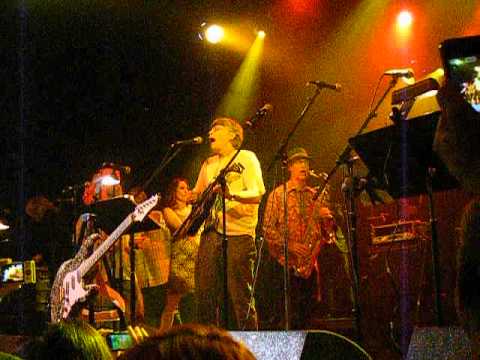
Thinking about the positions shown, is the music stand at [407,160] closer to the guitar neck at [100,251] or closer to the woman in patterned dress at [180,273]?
the guitar neck at [100,251]

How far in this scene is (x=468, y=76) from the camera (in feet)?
6.50

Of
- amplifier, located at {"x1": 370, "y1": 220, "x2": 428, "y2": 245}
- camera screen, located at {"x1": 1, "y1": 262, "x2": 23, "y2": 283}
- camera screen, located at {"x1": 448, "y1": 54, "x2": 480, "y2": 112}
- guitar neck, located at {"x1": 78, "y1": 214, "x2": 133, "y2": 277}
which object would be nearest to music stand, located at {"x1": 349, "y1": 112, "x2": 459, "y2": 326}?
camera screen, located at {"x1": 448, "y1": 54, "x2": 480, "y2": 112}

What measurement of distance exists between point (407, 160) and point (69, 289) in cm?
340

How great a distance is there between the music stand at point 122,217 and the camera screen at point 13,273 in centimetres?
179

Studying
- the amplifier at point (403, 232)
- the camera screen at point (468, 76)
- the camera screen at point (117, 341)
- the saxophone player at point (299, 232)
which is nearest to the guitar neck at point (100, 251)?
the camera screen at point (117, 341)

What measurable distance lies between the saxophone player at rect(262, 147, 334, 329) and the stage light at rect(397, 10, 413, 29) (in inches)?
Result: 94.1

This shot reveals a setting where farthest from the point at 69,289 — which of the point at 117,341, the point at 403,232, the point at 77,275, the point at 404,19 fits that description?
the point at 404,19

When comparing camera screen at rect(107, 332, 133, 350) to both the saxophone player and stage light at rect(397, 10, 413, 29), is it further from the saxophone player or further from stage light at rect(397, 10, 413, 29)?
stage light at rect(397, 10, 413, 29)

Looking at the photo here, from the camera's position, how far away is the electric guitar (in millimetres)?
5566

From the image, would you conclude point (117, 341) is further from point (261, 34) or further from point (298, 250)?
point (261, 34)

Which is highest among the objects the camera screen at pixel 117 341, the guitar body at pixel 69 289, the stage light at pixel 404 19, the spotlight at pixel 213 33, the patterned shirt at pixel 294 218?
the spotlight at pixel 213 33

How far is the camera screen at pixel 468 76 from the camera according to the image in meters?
1.97

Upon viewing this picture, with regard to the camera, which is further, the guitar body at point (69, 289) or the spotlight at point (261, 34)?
the spotlight at point (261, 34)

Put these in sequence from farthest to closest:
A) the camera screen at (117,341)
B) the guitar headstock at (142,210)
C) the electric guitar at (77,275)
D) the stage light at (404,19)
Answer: the stage light at (404,19), the electric guitar at (77,275), the guitar headstock at (142,210), the camera screen at (117,341)
